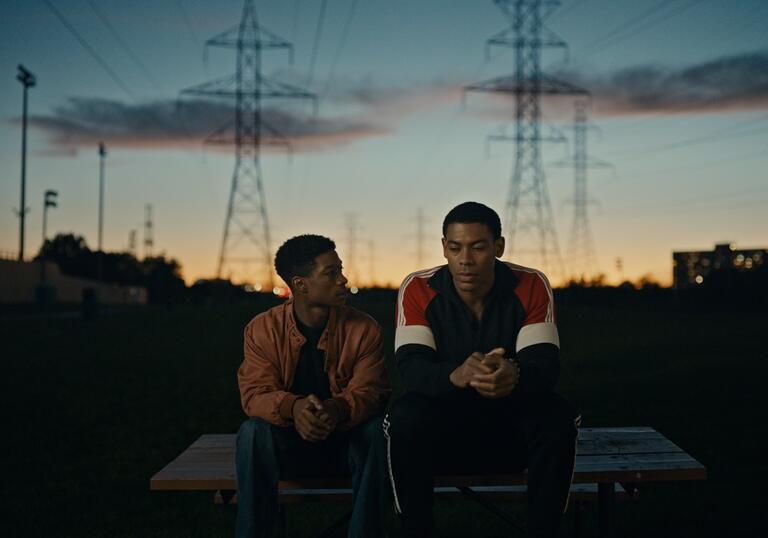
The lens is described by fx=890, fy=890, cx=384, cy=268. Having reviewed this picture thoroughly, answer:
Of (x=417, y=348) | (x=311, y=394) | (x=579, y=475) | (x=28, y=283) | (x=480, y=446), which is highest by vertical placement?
(x=28, y=283)

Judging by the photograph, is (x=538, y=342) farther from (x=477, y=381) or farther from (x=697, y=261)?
(x=697, y=261)

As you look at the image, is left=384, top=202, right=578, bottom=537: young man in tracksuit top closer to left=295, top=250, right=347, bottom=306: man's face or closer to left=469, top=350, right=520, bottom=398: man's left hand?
left=469, top=350, right=520, bottom=398: man's left hand

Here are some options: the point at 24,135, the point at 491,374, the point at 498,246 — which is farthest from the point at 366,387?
the point at 24,135

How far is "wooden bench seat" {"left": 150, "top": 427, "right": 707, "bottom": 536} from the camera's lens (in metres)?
4.38

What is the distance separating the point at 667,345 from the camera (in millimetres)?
22391

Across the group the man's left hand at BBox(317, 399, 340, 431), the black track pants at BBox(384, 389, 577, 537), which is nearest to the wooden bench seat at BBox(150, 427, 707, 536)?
the black track pants at BBox(384, 389, 577, 537)

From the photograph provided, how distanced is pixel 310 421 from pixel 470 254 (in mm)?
1201

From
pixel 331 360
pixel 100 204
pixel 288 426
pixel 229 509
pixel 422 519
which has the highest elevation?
pixel 100 204

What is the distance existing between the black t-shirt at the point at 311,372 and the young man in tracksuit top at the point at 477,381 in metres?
0.43

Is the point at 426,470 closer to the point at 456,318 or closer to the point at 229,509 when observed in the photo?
the point at 456,318

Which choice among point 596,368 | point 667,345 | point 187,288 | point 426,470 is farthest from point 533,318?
point 187,288

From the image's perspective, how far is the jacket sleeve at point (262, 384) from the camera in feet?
14.4

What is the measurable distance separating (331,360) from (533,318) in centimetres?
108

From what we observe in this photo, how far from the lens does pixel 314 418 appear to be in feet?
13.9
